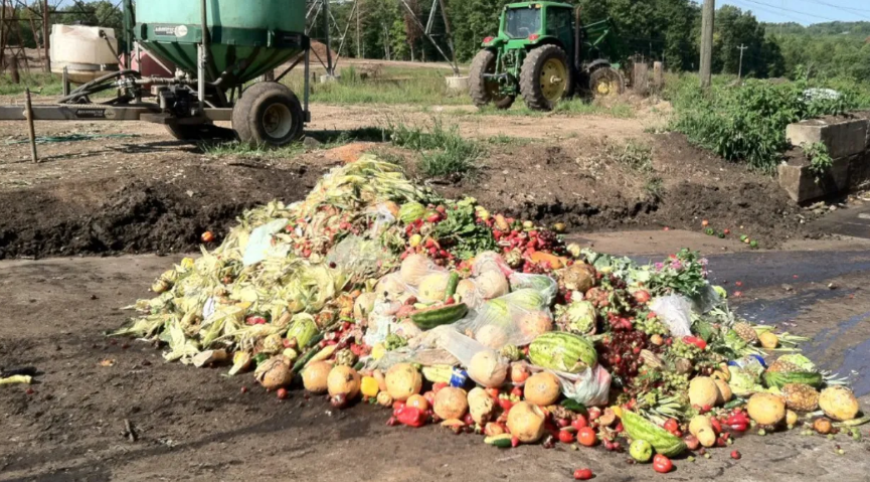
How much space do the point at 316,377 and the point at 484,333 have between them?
1.03 meters

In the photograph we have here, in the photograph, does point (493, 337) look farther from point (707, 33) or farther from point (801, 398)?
point (707, 33)

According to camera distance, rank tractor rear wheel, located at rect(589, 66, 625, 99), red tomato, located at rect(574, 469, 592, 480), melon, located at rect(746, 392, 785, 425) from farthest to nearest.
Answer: tractor rear wheel, located at rect(589, 66, 625, 99), melon, located at rect(746, 392, 785, 425), red tomato, located at rect(574, 469, 592, 480)

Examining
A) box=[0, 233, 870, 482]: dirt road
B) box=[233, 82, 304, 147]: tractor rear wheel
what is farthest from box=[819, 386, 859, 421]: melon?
box=[233, 82, 304, 147]: tractor rear wheel

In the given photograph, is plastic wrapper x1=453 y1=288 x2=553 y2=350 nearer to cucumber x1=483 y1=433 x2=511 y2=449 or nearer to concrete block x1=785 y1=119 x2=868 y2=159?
cucumber x1=483 y1=433 x2=511 y2=449

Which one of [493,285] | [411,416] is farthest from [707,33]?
[411,416]

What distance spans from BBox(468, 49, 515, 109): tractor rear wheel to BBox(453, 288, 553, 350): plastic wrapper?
14.1 metres

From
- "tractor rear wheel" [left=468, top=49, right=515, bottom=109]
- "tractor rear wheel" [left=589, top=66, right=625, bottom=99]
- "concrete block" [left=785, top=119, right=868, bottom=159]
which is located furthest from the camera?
"tractor rear wheel" [left=589, top=66, right=625, bottom=99]

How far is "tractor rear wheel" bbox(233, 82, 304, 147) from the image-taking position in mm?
10594

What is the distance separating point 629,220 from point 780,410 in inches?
228

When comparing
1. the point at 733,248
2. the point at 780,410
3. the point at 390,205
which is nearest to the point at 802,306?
the point at 733,248

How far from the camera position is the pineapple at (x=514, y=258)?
17.6 feet

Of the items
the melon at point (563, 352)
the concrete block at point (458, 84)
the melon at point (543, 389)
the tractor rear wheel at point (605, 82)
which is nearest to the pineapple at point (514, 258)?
the melon at point (563, 352)

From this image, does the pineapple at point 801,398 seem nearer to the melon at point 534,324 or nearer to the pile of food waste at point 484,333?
the pile of food waste at point 484,333

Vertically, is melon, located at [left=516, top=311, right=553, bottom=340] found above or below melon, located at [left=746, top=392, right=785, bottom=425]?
above
